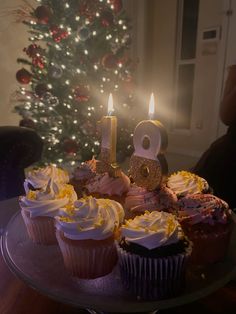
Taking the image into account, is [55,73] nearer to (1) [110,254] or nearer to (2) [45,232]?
(2) [45,232]

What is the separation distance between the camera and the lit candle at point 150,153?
3.40 feet

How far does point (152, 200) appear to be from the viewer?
1096mm

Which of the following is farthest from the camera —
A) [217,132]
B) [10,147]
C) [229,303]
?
[217,132]

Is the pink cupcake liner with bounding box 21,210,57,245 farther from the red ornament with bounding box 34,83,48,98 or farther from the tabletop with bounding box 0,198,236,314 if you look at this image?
the red ornament with bounding box 34,83,48,98

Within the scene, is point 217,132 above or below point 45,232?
below

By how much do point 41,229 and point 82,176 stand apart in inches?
14.6

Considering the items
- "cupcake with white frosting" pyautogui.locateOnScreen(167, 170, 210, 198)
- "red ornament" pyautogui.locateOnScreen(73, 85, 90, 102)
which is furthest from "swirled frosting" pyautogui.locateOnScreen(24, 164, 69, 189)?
"red ornament" pyautogui.locateOnScreen(73, 85, 90, 102)

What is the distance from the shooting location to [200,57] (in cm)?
417

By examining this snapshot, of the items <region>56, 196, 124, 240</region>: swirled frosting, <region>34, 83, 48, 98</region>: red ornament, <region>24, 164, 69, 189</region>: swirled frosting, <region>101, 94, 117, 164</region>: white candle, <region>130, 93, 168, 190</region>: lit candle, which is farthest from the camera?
<region>34, 83, 48, 98</region>: red ornament

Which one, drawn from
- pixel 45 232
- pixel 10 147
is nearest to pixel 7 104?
pixel 10 147

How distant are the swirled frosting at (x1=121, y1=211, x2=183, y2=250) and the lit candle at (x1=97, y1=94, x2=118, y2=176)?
1.16ft

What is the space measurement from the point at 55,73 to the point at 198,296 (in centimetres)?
242

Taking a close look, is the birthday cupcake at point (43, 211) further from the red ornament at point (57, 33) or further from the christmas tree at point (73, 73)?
the red ornament at point (57, 33)

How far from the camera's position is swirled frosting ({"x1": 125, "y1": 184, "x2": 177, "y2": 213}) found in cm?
109
